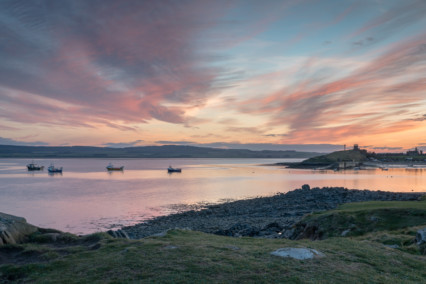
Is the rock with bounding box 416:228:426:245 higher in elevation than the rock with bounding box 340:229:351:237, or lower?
higher

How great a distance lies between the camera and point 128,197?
56.6m

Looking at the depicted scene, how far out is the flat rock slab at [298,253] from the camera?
426 inches

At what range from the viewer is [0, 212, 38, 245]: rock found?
45.7ft

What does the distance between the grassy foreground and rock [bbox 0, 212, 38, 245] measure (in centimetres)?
69

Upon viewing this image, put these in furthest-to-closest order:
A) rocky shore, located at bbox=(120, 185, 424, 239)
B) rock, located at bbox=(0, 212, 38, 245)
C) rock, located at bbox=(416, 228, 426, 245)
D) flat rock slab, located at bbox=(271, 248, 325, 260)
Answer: rocky shore, located at bbox=(120, 185, 424, 239) → rock, located at bbox=(0, 212, 38, 245) → rock, located at bbox=(416, 228, 426, 245) → flat rock slab, located at bbox=(271, 248, 325, 260)

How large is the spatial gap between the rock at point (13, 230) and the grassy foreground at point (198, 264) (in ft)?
2.26

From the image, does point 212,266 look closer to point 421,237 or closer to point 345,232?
point 421,237

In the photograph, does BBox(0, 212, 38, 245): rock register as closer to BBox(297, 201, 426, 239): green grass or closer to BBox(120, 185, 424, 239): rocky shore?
BBox(120, 185, 424, 239): rocky shore

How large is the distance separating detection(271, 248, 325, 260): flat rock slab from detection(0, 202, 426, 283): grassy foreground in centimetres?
32

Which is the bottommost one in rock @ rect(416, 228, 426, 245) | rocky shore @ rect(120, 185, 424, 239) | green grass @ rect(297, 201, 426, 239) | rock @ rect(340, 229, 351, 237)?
rocky shore @ rect(120, 185, 424, 239)

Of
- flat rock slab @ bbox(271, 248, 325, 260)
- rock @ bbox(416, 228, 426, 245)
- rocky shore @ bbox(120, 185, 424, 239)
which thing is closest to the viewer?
Answer: flat rock slab @ bbox(271, 248, 325, 260)

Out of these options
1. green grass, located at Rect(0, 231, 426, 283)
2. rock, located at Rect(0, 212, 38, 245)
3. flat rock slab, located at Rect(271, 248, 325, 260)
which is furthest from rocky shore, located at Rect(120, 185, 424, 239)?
flat rock slab, located at Rect(271, 248, 325, 260)

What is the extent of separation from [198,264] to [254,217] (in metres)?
27.1

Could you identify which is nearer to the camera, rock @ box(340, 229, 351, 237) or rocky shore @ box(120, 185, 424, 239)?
rock @ box(340, 229, 351, 237)
